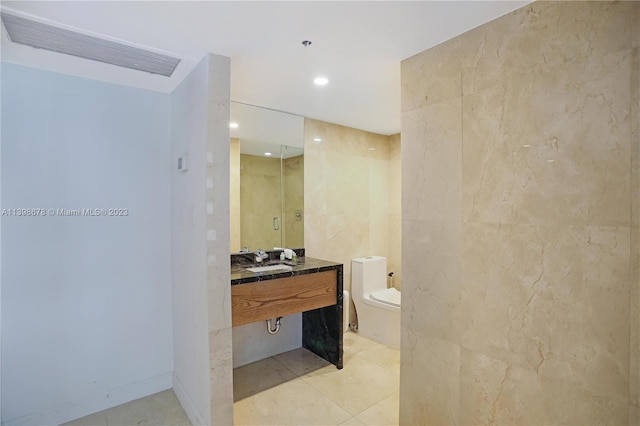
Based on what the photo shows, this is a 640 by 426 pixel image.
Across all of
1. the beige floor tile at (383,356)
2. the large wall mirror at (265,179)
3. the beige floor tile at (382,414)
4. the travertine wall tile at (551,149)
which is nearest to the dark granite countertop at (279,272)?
the large wall mirror at (265,179)

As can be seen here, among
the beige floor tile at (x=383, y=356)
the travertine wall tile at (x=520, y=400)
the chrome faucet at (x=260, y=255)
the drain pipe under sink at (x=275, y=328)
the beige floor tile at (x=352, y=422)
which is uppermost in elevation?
the chrome faucet at (x=260, y=255)

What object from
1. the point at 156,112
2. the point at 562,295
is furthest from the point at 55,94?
the point at 562,295

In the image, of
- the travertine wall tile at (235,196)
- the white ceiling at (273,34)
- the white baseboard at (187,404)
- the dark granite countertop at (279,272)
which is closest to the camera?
the white ceiling at (273,34)

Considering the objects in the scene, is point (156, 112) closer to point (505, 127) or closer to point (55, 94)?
point (55, 94)

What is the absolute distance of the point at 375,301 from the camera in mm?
3311

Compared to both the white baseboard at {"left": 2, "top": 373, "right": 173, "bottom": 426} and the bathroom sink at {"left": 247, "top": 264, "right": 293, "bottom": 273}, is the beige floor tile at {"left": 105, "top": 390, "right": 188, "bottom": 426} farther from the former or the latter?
the bathroom sink at {"left": 247, "top": 264, "right": 293, "bottom": 273}

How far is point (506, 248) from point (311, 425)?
1621mm

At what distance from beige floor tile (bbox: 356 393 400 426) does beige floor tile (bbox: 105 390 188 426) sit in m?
1.20

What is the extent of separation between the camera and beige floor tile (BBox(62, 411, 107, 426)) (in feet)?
6.91

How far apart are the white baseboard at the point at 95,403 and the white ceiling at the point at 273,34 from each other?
2188 millimetres

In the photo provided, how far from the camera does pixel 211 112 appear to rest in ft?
6.13

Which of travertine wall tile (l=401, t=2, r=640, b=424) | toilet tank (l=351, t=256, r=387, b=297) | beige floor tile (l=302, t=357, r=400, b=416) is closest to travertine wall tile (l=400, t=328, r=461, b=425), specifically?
travertine wall tile (l=401, t=2, r=640, b=424)

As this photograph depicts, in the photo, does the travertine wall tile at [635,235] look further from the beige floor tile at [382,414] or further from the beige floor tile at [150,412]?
the beige floor tile at [150,412]

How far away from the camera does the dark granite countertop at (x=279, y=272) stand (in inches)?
88.4
